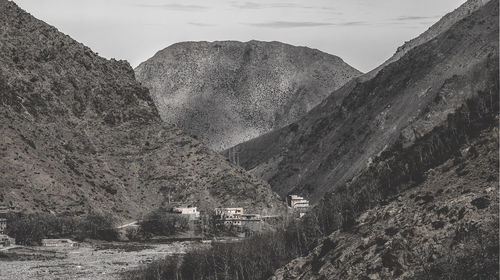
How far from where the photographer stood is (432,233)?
3272cm

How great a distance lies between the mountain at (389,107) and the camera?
112938 mm

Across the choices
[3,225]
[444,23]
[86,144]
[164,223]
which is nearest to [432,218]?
[3,225]

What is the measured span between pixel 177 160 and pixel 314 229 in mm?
78449

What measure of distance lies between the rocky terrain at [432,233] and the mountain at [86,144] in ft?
244

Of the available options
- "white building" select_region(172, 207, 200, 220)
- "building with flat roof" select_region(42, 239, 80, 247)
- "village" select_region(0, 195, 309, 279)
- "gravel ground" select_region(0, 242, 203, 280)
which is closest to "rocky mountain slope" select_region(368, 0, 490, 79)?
"village" select_region(0, 195, 309, 279)

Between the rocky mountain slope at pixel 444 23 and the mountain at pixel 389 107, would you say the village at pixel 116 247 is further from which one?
the rocky mountain slope at pixel 444 23

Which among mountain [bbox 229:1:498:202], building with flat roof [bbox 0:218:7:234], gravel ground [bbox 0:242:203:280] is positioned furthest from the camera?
mountain [bbox 229:1:498:202]

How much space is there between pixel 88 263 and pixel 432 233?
191ft

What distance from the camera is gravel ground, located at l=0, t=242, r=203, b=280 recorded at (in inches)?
2943

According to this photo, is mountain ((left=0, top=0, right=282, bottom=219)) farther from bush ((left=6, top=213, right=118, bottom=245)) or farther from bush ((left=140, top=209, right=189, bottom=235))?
bush ((left=140, top=209, right=189, bottom=235))

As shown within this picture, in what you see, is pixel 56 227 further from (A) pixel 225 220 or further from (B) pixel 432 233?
(B) pixel 432 233

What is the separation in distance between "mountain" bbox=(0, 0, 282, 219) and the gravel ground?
550 inches

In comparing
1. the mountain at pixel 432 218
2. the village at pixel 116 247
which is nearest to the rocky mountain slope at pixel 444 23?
the village at pixel 116 247

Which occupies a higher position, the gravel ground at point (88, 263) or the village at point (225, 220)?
the village at point (225, 220)
